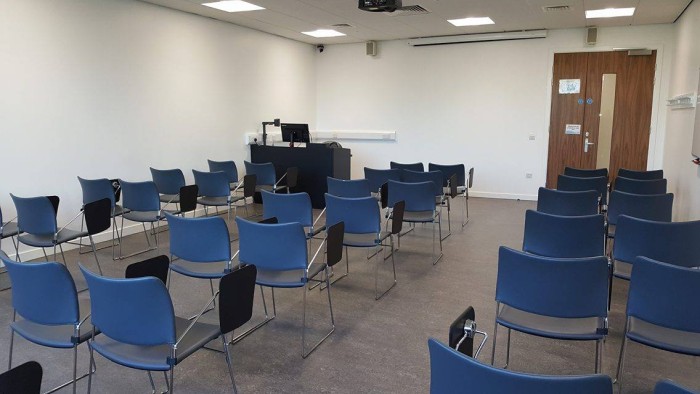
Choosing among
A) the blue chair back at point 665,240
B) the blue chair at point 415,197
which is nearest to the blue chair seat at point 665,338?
the blue chair back at point 665,240

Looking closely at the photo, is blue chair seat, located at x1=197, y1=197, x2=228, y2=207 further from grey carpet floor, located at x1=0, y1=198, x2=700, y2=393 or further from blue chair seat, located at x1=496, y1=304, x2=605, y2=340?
blue chair seat, located at x1=496, y1=304, x2=605, y2=340

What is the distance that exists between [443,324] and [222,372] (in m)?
1.73

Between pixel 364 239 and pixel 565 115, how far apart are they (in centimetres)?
662

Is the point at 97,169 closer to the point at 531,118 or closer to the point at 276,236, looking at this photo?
the point at 276,236

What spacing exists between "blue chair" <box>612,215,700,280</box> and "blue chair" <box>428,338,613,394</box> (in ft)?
7.08

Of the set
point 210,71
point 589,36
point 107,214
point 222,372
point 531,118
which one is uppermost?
point 589,36

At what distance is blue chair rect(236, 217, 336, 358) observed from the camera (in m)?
3.45

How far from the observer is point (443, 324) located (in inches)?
158

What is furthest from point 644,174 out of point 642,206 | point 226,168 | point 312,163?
point 226,168

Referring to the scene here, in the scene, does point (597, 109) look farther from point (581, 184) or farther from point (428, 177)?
point (428, 177)

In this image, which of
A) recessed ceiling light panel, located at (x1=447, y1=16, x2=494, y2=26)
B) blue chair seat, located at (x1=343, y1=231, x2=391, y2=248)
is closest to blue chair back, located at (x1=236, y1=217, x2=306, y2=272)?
blue chair seat, located at (x1=343, y1=231, x2=391, y2=248)

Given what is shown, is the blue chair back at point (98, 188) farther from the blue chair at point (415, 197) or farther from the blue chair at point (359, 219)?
the blue chair at point (415, 197)

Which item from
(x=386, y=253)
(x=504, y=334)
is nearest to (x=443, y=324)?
(x=504, y=334)

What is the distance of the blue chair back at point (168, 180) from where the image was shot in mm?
6762
